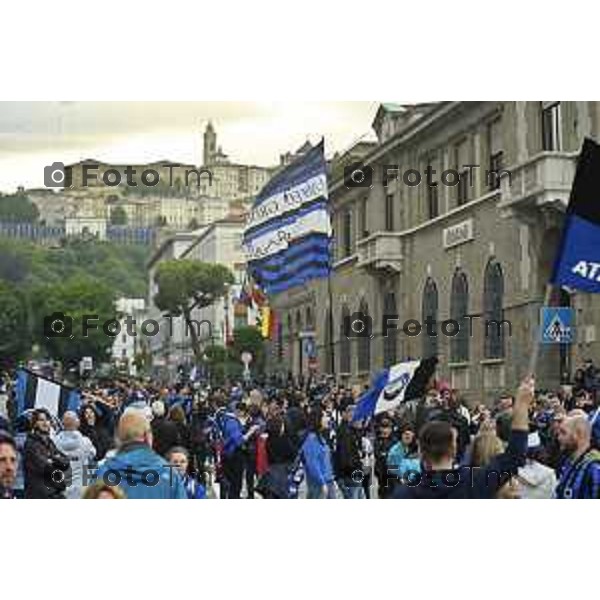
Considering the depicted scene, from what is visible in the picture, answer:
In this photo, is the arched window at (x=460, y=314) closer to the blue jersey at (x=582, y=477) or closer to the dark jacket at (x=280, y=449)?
the dark jacket at (x=280, y=449)

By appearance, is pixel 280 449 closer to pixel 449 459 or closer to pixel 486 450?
pixel 486 450

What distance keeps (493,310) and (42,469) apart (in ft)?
13.4

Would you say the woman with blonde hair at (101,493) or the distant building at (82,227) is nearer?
the woman with blonde hair at (101,493)

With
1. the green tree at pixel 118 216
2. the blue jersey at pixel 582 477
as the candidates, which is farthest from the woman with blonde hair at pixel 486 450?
the green tree at pixel 118 216

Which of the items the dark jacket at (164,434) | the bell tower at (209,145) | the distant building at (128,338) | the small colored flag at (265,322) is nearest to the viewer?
the dark jacket at (164,434)

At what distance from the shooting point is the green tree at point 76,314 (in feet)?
33.8

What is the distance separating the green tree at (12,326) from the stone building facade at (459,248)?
7.54 feet

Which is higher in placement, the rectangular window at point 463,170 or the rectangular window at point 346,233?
the rectangular window at point 463,170

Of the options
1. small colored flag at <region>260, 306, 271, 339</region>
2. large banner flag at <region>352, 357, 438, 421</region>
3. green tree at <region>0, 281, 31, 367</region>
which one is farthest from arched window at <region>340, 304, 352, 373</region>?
green tree at <region>0, 281, 31, 367</region>

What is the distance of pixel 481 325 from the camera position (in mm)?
10727

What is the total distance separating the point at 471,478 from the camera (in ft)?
21.3
